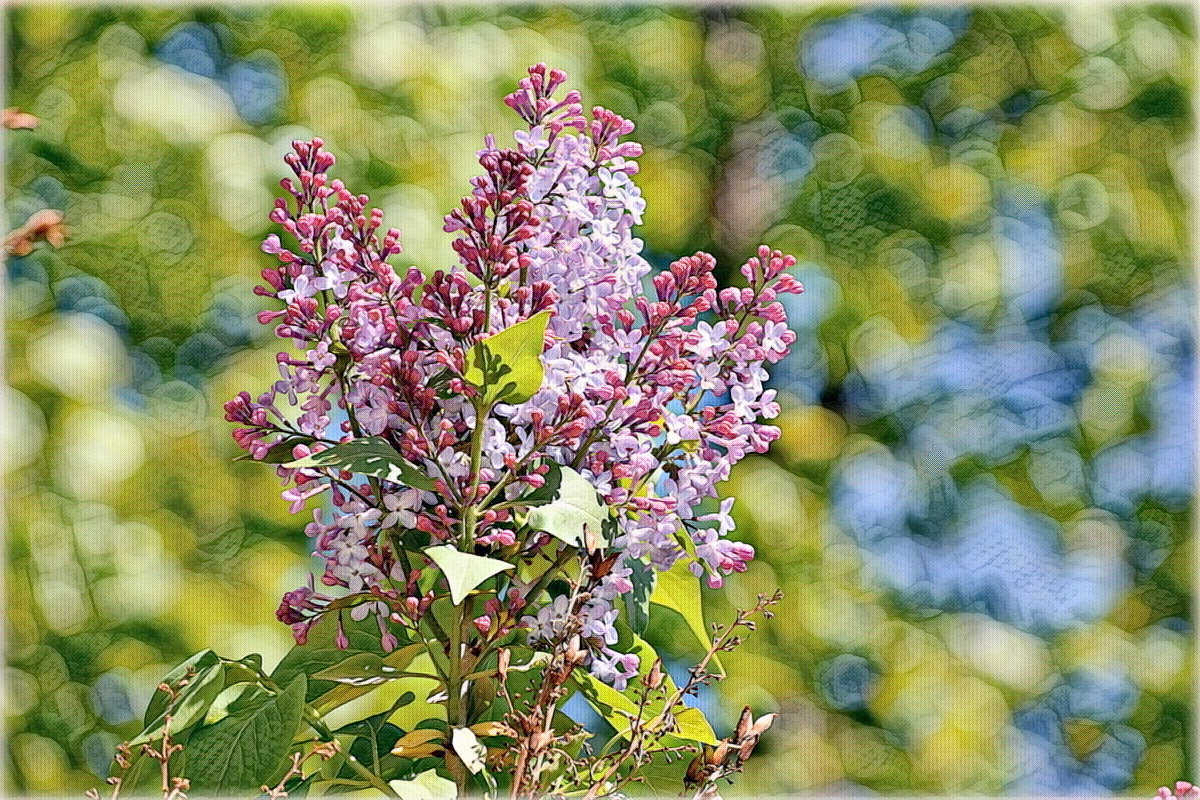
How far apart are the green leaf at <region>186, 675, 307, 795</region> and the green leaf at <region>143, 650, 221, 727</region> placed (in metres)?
0.05

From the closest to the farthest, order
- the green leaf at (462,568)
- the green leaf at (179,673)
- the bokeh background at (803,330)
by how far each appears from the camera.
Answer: the green leaf at (462,568) < the green leaf at (179,673) < the bokeh background at (803,330)

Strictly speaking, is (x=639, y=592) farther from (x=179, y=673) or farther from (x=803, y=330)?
(x=803, y=330)

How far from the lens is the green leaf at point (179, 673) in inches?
25.8

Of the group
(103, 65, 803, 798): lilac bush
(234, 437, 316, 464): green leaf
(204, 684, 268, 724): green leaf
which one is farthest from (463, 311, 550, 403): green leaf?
(204, 684, 268, 724): green leaf

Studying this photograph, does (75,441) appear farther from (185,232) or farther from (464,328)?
→ (464,328)

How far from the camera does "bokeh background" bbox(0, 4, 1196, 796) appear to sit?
1.68m

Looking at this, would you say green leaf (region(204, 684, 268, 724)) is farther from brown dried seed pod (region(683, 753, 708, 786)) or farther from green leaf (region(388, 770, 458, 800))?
brown dried seed pod (region(683, 753, 708, 786))

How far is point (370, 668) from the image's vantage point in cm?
66

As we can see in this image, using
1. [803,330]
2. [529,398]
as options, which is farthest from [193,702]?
[803,330]

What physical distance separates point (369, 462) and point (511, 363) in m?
0.09

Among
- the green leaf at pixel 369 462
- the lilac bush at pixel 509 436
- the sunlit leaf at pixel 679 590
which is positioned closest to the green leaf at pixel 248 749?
the lilac bush at pixel 509 436

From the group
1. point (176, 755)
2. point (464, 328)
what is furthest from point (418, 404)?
point (176, 755)

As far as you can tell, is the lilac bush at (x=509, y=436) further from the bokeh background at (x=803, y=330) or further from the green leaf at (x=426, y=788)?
the bokeh background at (x=803, y=330)

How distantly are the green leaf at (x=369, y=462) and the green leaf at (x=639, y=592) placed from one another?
13 cm
